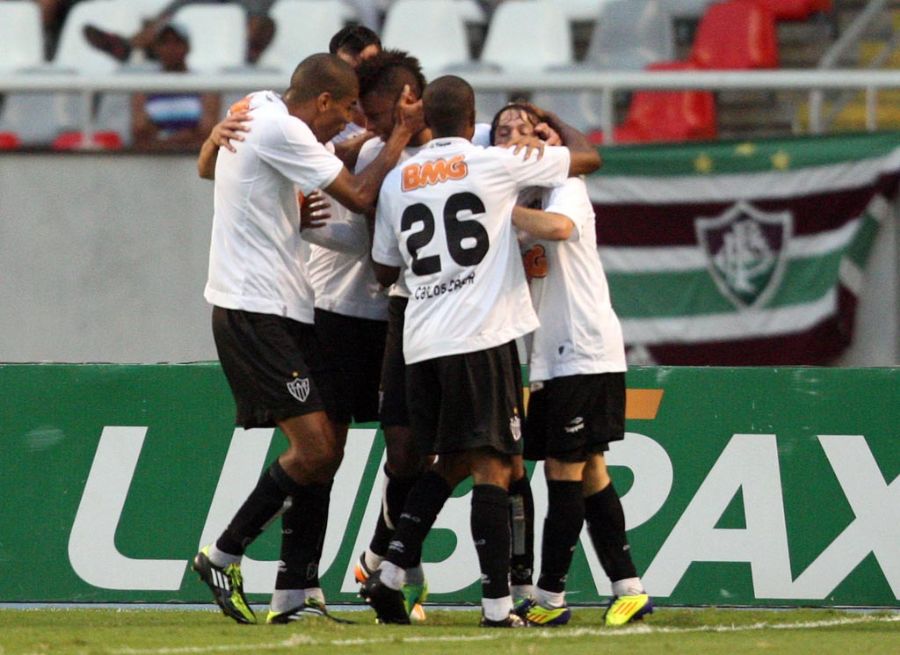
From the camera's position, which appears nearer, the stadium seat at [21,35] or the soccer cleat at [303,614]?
the soccer cleat at [303,614]

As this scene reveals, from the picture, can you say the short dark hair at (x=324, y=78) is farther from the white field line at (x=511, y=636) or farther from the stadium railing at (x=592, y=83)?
the stadium railing at (x=592, y=83)

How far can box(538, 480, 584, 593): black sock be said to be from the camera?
19.3ft

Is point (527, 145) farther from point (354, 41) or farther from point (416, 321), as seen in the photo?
point (354, 41)

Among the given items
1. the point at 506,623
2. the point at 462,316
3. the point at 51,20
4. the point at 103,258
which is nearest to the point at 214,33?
the point at 51,20

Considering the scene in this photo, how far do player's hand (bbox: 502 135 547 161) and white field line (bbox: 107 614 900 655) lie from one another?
1.62 m

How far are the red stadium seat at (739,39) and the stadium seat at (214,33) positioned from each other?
3.20m

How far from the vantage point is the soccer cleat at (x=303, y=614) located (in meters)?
5.98

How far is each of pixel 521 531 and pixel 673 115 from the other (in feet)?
15.1

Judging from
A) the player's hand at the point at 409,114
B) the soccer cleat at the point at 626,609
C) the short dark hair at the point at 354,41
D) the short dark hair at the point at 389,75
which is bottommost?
the soccer cleat at the point at 626,609

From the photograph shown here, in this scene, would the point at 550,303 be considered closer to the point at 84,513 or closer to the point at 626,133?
the point at 84,513

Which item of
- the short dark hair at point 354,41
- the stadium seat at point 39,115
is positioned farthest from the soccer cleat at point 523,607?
the stadium seat at point 39,115

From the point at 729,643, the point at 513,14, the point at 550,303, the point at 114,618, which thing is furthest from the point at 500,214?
the point at 513,14

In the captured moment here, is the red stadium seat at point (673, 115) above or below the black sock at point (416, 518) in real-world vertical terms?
above

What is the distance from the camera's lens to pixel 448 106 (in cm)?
573
